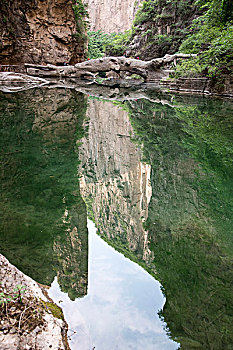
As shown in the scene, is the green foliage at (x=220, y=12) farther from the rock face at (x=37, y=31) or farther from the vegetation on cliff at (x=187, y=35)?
the rock face at (x=37, y=31)

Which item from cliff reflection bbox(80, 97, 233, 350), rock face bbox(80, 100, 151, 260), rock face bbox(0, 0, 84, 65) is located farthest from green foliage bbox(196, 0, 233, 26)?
rock face bbox(0, 0, 84, 65)

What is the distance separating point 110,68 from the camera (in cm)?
2058

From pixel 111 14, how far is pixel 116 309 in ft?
240

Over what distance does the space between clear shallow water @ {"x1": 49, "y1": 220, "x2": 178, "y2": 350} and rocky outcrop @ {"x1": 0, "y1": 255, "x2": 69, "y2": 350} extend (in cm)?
10

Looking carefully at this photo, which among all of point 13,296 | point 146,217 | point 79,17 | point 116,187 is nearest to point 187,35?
point 79,17

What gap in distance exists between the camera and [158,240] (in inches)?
→ 85.9

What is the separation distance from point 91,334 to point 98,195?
1.73 meters

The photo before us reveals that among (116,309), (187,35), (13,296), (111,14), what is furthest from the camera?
(111,14)

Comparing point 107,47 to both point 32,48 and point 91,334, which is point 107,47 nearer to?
point 32,48

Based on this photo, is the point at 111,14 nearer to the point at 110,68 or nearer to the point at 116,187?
the point at 110,68

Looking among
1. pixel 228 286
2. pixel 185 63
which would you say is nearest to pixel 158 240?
pixel 228 286

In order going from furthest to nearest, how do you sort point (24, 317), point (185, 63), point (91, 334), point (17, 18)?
1. point (17, 18)
2. point (185, 63)
3. point (91, 334)
4. point (24, 317)

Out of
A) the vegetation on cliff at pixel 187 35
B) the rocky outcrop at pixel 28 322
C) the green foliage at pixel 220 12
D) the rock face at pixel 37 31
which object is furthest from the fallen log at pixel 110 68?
the rocky outcrop at pixel 28 322

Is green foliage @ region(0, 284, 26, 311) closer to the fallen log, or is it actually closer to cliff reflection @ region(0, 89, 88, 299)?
cliff reflection @ region(0, 89, 88, 299)
